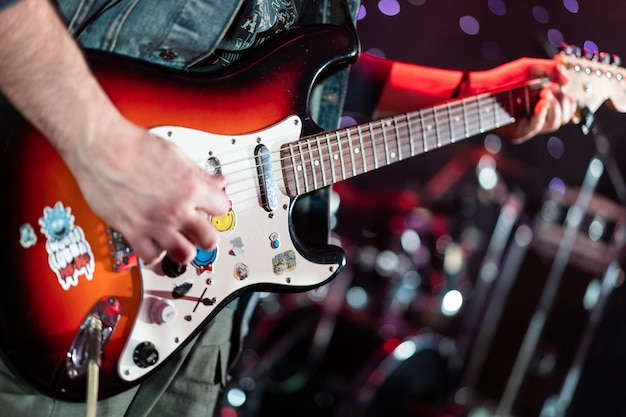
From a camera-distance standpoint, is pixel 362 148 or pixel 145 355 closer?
pixel 145 355

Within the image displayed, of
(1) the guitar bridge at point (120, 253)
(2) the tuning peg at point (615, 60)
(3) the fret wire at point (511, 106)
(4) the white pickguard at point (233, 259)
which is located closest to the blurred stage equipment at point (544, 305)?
(2) the tuning peg at point (615, 60)

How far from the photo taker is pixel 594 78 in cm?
179

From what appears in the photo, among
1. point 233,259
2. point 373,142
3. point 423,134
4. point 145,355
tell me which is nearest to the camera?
point 145,355

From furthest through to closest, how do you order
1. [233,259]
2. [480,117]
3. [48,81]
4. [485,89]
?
[485,89] < [480,117] < [233,259] < [48,81]

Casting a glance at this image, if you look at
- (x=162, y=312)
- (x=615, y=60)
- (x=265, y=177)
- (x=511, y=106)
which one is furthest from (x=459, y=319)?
(x=162, y=312)

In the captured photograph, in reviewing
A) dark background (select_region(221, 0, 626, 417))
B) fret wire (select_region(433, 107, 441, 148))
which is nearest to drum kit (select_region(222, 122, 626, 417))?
dark background (select_region(221, 0, 626, 417))

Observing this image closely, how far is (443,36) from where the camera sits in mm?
4090

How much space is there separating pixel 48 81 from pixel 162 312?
427 mm

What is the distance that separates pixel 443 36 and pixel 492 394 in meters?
2.29

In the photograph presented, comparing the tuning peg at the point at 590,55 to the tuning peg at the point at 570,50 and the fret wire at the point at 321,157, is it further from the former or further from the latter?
the fret wire at the point at 321,157

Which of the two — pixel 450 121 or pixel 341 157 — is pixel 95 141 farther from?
pixel 450 121

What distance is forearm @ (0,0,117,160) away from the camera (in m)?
0.87

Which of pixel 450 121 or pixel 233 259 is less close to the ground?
pixel 450 121

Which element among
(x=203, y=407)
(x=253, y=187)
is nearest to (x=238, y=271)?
(x=253, y=187)
